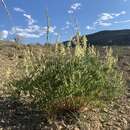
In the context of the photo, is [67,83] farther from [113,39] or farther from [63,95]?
[113,39]

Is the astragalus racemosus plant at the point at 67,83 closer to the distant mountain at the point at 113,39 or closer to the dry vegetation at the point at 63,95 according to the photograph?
the dry vegetation at the point at 63,95

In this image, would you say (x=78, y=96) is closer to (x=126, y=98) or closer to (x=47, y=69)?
(x=47, y=69)

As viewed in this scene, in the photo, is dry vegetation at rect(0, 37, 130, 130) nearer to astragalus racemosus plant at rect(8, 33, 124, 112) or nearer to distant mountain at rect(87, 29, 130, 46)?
astragalus racemosus plant at rect(8, 33, 124, 112)

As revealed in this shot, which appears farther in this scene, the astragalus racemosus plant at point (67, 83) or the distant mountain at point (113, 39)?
the distant mountain at point (113, 39)

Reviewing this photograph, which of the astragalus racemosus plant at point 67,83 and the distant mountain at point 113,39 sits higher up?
the astragalus racemosus plant at point 67,83

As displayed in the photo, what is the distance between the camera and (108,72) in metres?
6.70

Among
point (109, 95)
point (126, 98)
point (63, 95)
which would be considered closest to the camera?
point (63, 95)

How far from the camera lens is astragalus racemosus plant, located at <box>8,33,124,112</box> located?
19.9ft

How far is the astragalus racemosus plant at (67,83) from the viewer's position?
6.06 m

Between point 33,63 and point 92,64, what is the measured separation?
36.6 inches

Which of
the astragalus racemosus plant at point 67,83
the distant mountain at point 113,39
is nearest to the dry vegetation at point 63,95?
the astragalus racemosus plant at point 67,83

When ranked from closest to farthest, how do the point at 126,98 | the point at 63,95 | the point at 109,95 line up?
the point at 63,95 < the point at 109,95 < the point at 126,98

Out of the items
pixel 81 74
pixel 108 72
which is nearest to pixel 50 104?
pixel 81 74

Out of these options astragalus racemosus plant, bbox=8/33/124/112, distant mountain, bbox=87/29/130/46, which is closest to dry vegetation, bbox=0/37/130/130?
astragalus racemosus plant, bbox=8/33/124/112
